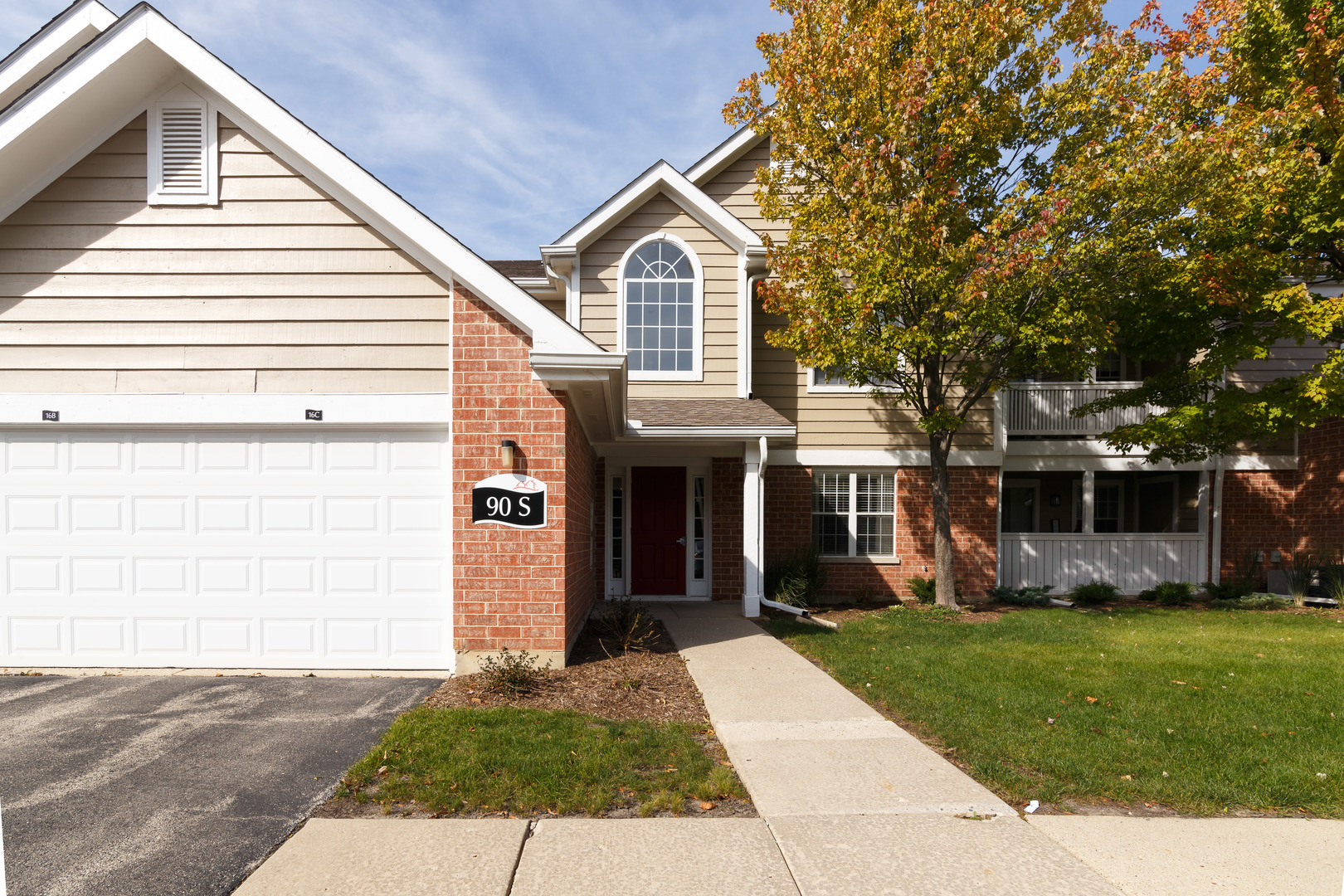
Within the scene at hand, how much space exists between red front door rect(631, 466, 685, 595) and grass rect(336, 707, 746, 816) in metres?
7.40

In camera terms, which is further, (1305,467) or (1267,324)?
(1305,467)

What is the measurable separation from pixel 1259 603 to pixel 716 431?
34.7 ft

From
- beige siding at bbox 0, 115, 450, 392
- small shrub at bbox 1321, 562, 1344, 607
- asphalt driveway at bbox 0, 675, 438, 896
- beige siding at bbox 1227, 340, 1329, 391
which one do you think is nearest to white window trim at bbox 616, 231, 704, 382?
beige siding at bbox 0, 115, 450, 392

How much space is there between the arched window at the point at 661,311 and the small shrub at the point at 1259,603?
Answer: 10606 millimetres

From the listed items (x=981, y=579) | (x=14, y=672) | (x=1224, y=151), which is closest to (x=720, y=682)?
(x=14, y=672)

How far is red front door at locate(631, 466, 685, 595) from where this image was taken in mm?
13102

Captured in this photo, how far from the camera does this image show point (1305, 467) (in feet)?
46.4

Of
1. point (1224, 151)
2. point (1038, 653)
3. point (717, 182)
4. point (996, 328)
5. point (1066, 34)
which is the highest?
point (1066, 34)

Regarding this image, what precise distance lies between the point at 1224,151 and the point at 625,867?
11.9 m

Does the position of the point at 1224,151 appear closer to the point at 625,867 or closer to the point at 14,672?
the point at 625,867

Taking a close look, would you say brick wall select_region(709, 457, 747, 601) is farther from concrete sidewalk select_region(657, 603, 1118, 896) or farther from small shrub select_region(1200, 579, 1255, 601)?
small shrub select_region(1200, 579, 1255, 601)

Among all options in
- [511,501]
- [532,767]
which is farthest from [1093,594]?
[532,767]

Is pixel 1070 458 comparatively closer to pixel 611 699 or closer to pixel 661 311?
pixel 661 311

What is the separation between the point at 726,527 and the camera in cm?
1295
